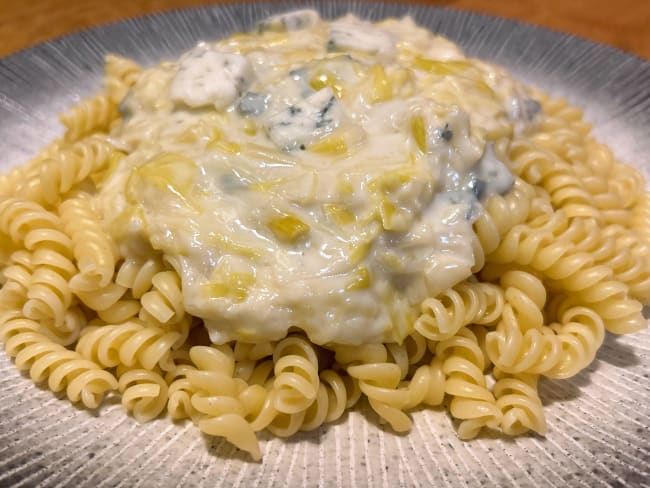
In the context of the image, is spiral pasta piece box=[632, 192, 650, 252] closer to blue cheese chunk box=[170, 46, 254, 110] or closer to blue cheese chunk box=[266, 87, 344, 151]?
blue cheese chunk box=[266, 87, 344, 151]

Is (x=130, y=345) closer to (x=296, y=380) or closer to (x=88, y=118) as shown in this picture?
(x=296, y=380)

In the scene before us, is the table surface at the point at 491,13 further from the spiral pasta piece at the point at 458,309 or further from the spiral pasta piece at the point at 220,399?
the spiral pasta piece at the point at 220,399

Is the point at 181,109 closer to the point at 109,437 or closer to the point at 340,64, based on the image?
the point at 340,64

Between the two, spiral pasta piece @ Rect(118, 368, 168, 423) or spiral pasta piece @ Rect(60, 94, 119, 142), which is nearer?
spiral pasta piece @ Rect(118, 368, 168, 423)

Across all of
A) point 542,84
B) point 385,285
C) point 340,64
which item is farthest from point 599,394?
point 542,84

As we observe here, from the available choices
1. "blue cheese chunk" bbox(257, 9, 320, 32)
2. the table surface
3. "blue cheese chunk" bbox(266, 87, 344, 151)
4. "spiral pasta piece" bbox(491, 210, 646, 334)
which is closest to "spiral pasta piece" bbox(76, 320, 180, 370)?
"blue cheese chunk" bbox(266, 87, 344, 151)

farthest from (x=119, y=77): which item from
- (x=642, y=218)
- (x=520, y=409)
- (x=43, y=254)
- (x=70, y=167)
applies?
(x=642, y=218)
